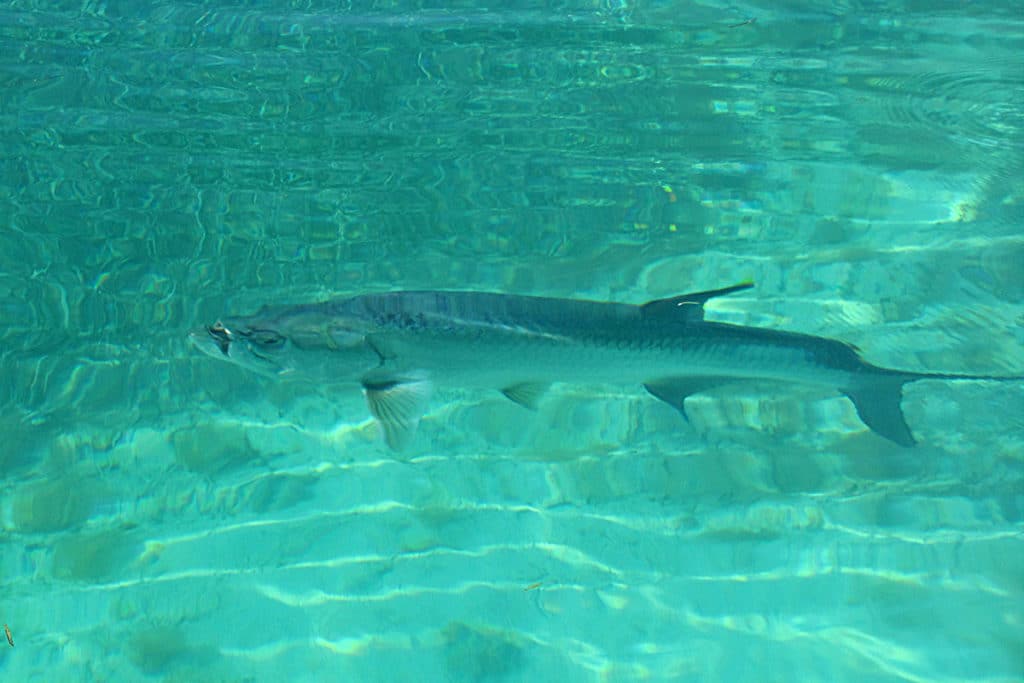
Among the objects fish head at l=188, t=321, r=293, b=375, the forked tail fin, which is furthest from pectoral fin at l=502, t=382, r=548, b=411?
the forked tail fin

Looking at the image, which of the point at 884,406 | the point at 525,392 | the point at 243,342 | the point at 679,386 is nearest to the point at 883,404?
the point at 884,406

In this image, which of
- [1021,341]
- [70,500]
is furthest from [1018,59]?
[70,500]

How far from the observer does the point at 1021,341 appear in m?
6.66

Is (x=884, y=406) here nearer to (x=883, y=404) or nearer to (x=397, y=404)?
(x=883, y=404)

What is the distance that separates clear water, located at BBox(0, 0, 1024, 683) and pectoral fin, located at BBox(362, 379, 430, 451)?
1197 mm

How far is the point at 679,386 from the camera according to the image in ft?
14.1

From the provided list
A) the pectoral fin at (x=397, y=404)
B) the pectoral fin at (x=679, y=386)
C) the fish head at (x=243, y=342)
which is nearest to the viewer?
the fish head at (x=243, y=342)

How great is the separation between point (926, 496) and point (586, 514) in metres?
A: 2.49

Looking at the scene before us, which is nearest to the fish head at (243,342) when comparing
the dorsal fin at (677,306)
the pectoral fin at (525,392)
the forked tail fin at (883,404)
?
the pectoral fin at (525,392)

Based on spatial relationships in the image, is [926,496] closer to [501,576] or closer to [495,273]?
[501,576]

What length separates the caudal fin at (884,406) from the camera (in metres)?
4.50

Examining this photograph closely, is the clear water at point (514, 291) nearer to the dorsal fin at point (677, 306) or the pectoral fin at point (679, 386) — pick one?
the pectoral fin at point (679, 386)

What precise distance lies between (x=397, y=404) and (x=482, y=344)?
0.60 meters

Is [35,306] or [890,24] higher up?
[890,24]
